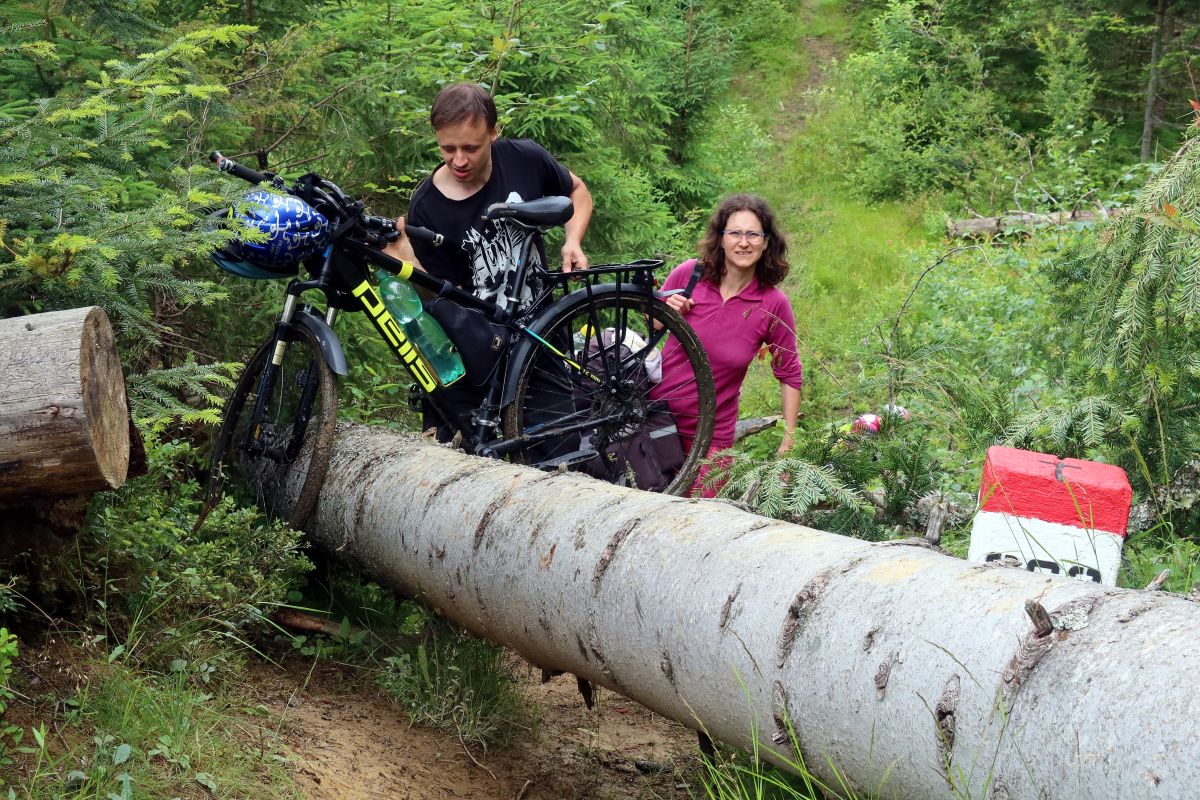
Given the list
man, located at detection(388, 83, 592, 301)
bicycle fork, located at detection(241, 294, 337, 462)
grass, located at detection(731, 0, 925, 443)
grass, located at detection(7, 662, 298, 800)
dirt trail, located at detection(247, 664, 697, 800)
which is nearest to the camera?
grass, located at detection(7, 662, 298, 800)

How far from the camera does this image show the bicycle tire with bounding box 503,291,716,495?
16.1 ft

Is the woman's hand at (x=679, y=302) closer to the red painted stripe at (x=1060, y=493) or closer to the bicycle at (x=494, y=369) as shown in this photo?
the bicycle at (x=494, y=369)

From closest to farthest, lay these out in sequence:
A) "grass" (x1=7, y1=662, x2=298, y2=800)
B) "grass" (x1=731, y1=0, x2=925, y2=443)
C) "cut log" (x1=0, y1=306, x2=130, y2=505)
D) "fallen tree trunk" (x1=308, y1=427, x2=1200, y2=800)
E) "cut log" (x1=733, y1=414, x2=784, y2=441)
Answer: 1. "fallen tree trunk" (x1=308, y1=427, x2=1200, y2=800)
2. "grass" (x1=7, y1=662, x2=298, y2=800)
3. "cut log" (x1=0, y1=306, x2=130, y2=505)
4. "cut log" (x1=733, y1=414, x2=784, y2=441)
5. "grass" (x1=731, y1=0, x2=925, y2=443)

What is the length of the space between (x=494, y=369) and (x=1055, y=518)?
2533 millimetres

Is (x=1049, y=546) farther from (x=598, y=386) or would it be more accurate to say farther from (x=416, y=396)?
(x=416, y=396)

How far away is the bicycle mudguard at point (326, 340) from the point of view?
168 inches

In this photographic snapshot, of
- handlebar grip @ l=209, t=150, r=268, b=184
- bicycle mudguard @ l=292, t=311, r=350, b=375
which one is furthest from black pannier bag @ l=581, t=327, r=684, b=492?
handlebar grip @ l=209, t=150, r=268, b=184

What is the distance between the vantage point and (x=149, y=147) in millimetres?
4434

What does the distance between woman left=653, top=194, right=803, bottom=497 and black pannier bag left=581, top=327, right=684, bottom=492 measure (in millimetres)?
93

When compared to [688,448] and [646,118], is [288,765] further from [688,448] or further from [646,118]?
[646,118]

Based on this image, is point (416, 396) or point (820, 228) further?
point (820, 228)

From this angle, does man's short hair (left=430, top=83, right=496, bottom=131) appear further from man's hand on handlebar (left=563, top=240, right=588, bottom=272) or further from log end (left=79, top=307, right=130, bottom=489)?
log end (left=79, top=307, right=130, bottom=489)

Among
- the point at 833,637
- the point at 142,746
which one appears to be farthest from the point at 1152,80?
the point at 142,746

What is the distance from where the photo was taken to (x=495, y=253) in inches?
190
